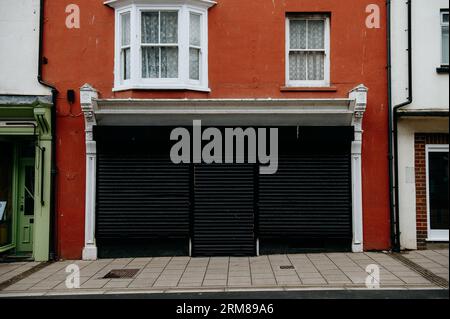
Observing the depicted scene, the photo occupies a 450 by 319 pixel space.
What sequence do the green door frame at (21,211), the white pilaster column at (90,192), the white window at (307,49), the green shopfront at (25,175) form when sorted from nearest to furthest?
the green shopfront at (25,175)
the white pilaster column at (90,192)
the white window at (307,49)
the green door frame at (21,211)

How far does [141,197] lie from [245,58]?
169 inches

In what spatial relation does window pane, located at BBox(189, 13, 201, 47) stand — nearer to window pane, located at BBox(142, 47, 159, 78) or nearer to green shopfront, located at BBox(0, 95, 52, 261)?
window pane, located at BBox(142, 47, 159, 78)

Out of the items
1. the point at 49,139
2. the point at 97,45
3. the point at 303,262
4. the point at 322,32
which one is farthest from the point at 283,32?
the point at 49,139

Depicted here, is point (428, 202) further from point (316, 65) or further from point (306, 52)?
point (306, 52)

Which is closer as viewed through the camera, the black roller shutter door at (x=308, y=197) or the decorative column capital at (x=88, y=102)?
the decorative column capital at (x=88, y=102)

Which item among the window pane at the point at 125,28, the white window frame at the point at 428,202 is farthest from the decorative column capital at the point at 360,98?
the window pane at the point at 125,28

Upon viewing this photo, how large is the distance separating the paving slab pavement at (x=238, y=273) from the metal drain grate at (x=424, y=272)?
0.10 m

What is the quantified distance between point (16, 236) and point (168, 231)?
13.4 feet

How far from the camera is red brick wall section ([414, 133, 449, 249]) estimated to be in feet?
34.2

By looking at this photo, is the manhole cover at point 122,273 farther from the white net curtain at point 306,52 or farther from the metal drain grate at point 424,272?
the white net curtain at point 306,52

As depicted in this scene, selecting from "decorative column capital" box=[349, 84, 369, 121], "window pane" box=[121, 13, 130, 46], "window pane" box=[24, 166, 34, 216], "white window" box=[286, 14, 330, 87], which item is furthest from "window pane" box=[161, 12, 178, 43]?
"window pane" box=[24, 166, 34, 216]

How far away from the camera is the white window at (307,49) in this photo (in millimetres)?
10812

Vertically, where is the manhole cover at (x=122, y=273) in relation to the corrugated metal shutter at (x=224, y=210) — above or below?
below

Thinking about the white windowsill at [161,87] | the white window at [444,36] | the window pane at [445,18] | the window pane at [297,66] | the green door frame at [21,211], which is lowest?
the green door frame at [21,211]
